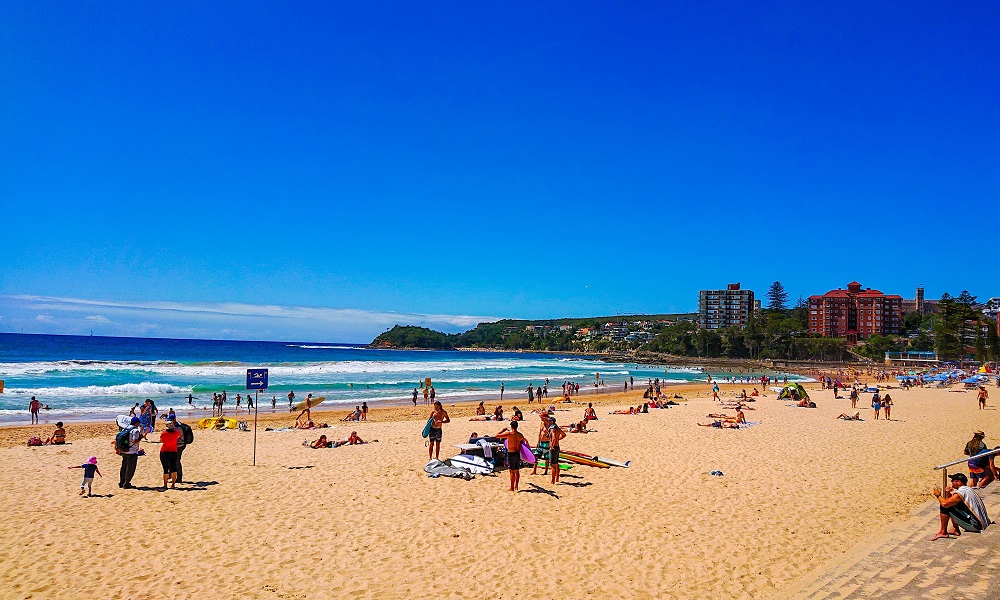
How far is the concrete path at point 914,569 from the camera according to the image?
223 inches

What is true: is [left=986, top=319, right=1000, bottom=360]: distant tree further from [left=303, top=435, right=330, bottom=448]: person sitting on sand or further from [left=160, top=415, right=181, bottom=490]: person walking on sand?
[left=160, top=415, right=181, bottom=490]: person walking on sand

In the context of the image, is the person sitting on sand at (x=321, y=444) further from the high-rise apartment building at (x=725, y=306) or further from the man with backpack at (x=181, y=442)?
the high-rise apartment building at (x=725, y=306)

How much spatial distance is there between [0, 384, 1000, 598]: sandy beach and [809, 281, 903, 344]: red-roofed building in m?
121

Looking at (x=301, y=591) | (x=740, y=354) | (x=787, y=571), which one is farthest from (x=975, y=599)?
(x=740, y=354)

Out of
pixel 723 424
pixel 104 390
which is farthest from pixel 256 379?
pixel 104 390

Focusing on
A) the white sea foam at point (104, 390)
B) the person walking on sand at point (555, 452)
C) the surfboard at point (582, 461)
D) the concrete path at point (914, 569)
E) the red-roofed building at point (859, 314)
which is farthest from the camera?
the red-roofed building at point (859, 314)

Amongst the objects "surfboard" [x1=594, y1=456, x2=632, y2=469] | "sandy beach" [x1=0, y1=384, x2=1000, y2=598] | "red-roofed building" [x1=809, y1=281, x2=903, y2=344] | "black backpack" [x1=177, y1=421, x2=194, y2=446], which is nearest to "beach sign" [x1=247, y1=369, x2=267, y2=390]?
"black backpack" [x1=177, y1=421, x2=194, y2=446]

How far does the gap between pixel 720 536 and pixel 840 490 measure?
418 cm

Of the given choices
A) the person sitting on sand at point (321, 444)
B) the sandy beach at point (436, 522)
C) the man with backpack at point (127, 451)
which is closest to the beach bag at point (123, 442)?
the man with backpack at point (127, 451)

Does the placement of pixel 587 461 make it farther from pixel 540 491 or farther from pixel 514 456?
pixel 514 456

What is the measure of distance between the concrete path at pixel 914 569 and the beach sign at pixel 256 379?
9.67 metres

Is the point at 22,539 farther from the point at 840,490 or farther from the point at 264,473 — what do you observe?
the point at 840,490

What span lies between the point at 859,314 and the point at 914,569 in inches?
5286

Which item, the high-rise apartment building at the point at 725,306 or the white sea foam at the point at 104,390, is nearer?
the white sea foam at the point at 104,390
